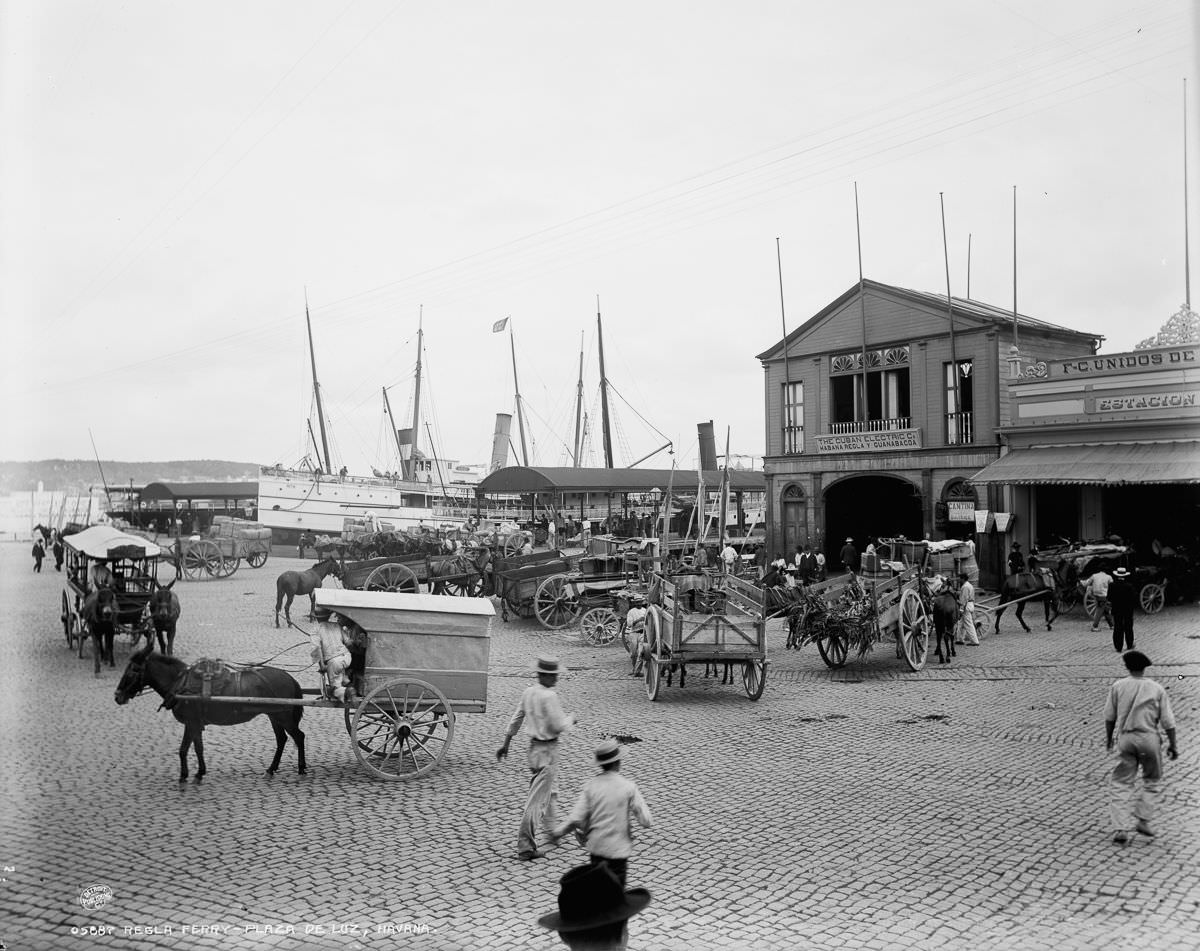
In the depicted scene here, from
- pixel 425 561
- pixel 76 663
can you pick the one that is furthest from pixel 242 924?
pixel 425 561

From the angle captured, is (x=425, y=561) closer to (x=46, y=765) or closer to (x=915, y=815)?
(x=46, y=765)

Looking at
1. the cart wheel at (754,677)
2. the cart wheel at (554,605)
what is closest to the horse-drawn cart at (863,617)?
the cart wheel at (754,677)

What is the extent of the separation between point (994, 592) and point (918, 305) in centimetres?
884

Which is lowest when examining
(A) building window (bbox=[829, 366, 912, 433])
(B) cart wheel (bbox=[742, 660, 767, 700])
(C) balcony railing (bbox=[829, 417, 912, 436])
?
(B) cart wheel (bbox=[742, 660, 767, 700])

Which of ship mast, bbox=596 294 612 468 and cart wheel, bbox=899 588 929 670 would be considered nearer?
cart wheel, bbox=899 588 929 670

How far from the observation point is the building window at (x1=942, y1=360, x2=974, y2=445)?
2648cm

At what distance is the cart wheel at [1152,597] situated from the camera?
19.7m

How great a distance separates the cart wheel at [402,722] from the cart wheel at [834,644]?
7354 millimetres

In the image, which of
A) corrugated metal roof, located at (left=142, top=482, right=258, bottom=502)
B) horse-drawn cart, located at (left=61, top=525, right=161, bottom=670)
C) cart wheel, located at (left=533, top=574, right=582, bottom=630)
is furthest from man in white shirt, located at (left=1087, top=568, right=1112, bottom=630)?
corrugated metal roof, located at (left=142, top=482, right=258, bottom=502)

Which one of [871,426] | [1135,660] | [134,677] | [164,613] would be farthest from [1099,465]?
[134,677]

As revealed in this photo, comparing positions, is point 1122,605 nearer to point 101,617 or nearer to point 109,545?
point 101,617

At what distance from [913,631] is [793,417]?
1678cm

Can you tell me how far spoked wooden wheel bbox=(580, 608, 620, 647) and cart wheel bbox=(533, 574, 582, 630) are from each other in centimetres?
151

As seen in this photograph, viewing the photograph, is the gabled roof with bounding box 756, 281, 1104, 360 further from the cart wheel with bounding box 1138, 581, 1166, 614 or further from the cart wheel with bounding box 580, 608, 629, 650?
the cart wheel with bounding box 580, 608, 629, 650
